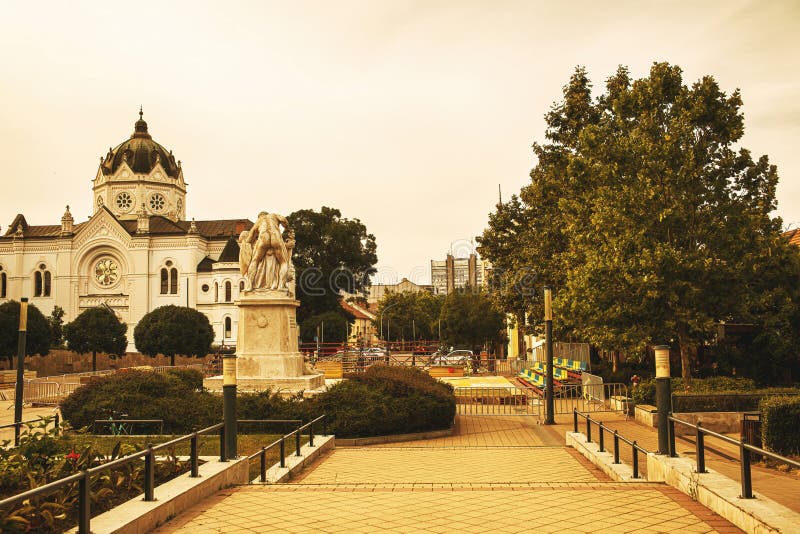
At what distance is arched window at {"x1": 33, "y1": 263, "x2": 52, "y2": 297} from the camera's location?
83938 millimetres

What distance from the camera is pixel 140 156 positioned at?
307ft

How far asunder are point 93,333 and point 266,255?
125 feet

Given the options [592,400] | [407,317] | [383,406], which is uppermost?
[407,317]

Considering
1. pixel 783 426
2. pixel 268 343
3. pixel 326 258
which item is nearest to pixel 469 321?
pixel 326 258

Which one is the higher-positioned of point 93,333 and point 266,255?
point 266,255

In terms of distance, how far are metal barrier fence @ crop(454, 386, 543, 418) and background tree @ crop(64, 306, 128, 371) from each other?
37455mm

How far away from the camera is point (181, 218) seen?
9744 centimetres

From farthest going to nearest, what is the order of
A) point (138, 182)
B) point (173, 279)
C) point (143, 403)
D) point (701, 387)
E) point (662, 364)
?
point (138, 182) < point (173, 279) < point (701, 387) < point (143, 403) < point (662, 364)

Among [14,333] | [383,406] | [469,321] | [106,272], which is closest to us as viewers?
[383,406]

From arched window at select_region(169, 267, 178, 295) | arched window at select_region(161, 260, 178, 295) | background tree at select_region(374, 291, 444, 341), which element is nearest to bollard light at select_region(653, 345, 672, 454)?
arched window at select_region(161, 260, 178, 295)

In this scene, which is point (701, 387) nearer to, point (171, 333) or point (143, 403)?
point (143, 403)

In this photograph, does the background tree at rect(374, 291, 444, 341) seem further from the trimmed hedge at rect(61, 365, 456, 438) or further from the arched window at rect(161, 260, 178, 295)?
the trimmed hedge at rect(61, 365, 456, 438)

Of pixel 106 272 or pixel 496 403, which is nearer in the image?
pixel 496 403

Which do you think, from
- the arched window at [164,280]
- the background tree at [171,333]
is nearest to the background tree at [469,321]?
the background tree at [171,333]
